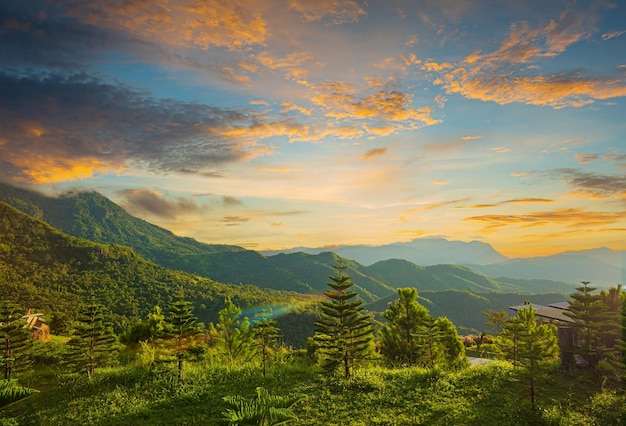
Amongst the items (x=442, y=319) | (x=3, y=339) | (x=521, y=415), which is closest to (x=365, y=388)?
(x=521, y=415)

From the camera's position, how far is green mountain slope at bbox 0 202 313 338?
272 ft

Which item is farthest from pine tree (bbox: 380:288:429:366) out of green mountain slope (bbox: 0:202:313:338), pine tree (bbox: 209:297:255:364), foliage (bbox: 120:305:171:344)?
green mountain slope (bbox: 0:202:313:338)

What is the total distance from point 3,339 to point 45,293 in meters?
88.3

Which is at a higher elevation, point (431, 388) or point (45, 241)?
→ point (45, 241)

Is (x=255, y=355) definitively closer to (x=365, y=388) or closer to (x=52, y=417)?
(x=365, y=388)

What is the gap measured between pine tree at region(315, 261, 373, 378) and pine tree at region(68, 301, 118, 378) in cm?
1006

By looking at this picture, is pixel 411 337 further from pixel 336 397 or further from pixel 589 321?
pixel 336 397

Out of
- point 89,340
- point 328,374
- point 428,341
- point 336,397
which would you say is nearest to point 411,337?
point 428,341

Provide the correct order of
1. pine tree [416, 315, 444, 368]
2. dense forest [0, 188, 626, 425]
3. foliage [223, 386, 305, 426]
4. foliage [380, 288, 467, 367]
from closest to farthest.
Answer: foliage [223, 386, 305, 426]
dense forest [0, 188, 626, 425]
pine tree [416, 315, 444, 368]
foliage [380, 288, 467, 367]

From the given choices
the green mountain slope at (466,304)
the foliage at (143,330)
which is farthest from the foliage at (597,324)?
the green mountain slope at (466,304)

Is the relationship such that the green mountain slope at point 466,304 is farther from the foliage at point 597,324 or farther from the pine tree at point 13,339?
the pine tree at point 13,339

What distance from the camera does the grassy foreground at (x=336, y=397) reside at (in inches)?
393

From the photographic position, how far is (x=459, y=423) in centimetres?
A: 966

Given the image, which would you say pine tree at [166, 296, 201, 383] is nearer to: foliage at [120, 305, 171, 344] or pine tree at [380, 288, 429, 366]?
foliage at [120, 305, 171, 344]
